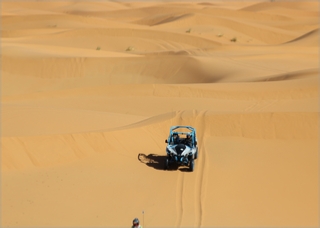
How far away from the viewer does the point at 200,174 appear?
469 inches

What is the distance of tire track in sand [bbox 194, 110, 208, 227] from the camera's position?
987 centimetres

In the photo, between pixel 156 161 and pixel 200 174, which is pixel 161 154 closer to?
pixel 156 161

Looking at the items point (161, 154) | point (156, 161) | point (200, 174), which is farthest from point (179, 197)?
point (161, 154)

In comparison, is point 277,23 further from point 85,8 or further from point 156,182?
point 156,182

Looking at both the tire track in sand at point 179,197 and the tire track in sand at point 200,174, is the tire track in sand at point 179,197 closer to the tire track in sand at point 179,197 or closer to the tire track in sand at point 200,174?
the tire track in sand at point 179,197

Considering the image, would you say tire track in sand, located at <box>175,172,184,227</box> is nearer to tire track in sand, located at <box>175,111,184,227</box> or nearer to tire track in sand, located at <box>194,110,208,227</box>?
tire track in sand, located at <box>175,111,184,227</box>

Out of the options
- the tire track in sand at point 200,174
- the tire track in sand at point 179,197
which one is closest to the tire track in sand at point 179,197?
the tire track in sand at point 179,197

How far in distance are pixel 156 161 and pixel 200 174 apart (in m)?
1.43

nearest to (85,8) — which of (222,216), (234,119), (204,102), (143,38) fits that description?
(143,38)

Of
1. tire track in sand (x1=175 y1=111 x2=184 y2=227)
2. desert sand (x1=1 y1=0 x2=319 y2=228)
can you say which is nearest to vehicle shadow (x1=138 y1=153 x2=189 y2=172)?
desert sand (x1=1 y1=0 x2=319 y2=228)

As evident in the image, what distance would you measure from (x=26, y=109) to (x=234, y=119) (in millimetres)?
6496

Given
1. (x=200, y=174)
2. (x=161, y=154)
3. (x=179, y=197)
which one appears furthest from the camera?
(x=161, y=154)

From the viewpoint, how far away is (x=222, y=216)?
9812 millimetres

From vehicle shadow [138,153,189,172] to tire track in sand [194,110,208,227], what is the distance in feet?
1.46
